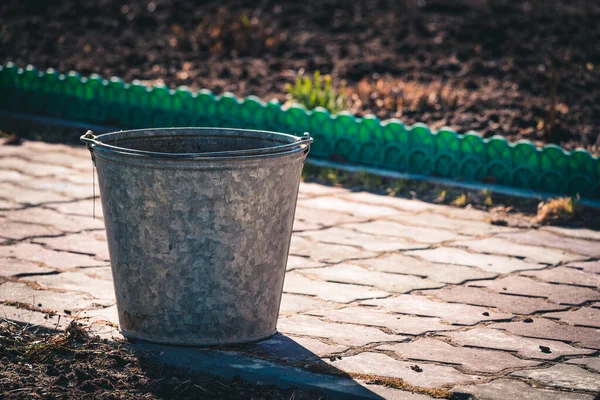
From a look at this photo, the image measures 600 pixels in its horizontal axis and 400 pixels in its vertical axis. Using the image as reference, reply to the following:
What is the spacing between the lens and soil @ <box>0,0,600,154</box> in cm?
658

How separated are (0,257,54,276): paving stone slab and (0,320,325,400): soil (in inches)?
33.1

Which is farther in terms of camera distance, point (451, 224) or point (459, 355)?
point (451, 224)

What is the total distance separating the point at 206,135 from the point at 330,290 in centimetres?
95

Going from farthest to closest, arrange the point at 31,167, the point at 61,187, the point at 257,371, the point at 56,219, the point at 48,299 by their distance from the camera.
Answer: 1. the point at 31,167
2. the point at 61,187
3. the point at 56,219
4. the point at 48,299
5. the point at 257,371

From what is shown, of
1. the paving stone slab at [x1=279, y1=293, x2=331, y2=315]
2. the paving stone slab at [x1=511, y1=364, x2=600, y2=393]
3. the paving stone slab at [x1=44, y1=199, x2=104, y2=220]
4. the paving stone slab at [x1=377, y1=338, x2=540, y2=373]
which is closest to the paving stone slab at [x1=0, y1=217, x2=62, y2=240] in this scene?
the paving stone slab at [x1=44, y1=199, x2=104, y2=220]

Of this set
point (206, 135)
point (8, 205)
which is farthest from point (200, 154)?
point (8, 205)

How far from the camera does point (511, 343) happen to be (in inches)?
126

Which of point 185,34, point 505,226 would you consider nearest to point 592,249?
point 505,226

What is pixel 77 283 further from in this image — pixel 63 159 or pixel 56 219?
pixel 63 159

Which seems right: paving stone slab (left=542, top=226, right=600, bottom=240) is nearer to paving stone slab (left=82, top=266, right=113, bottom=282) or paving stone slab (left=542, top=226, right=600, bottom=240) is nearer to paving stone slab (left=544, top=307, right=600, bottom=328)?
paving stone slab (left=544, top=307, right=600, bottom=328)

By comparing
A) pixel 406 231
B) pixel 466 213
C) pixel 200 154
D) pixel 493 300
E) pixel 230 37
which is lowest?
pixel 493 300

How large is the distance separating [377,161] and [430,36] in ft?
10.8

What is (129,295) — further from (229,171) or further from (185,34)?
(185,34)

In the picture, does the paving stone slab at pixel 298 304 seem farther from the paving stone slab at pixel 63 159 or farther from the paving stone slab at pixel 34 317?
the paving stone slab at pixel 63 159
